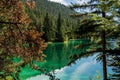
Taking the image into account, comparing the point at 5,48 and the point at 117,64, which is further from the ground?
the point at 5,48

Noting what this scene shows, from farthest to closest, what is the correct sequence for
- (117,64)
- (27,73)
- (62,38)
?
(62,38) → (27,73) → (117,64)

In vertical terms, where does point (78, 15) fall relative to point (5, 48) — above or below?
above

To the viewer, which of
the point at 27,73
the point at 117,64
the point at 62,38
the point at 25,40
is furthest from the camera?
the point at 62,38

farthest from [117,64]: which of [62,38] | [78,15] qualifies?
[62,38]

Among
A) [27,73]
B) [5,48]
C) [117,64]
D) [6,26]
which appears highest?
[6,26]

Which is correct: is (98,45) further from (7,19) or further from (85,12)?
(7,19)

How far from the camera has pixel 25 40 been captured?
7.13 metres

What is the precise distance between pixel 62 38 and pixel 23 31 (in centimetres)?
11382

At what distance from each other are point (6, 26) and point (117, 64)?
6.19 m

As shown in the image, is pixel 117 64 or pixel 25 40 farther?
pixel 117 64

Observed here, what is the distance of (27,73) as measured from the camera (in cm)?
4397

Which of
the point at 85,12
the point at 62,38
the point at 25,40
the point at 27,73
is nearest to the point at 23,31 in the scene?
the point at 25,40

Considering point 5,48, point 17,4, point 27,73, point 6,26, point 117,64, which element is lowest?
point 27,73

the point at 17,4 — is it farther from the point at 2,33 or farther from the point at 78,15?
the point at 78,15
